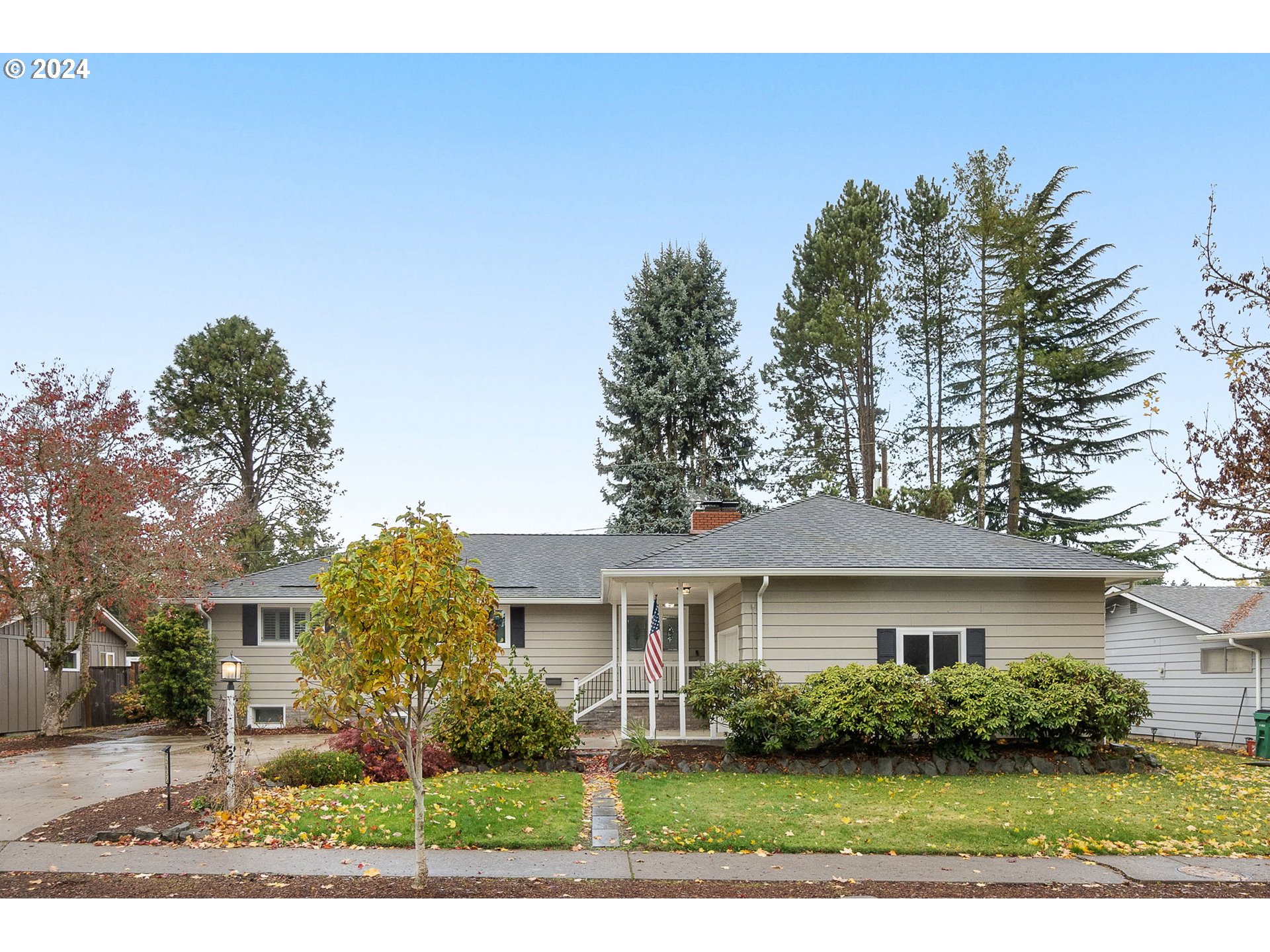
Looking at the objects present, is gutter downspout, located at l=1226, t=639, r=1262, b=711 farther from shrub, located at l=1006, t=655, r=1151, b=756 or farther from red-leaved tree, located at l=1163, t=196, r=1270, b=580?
red-leaved tree, located at l=1163, t=196, r=1270, b=580

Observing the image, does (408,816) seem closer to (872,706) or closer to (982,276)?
(872,706)

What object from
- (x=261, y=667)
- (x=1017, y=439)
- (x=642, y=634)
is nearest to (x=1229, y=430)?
(x=642, y=634)

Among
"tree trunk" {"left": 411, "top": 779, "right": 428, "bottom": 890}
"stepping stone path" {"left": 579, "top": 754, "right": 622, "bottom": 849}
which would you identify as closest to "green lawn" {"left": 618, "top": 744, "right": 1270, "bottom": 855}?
"stepping stone path" {"left": 579, "top": 754, "right": 622, "bottom": 849}

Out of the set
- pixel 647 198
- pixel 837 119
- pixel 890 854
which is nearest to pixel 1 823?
pixel 890 854

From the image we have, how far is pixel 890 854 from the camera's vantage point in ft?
29.1

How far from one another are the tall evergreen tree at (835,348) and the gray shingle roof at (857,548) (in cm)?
1594

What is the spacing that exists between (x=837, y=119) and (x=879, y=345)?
14.5 meters

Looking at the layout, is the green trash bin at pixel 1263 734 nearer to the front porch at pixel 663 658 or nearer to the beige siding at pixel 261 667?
the front porch at pixel 663 658

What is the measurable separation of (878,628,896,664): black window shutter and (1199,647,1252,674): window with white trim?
26.8 ft

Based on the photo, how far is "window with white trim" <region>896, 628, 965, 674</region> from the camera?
52.0 feet

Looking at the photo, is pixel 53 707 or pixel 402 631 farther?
pixel 53 707

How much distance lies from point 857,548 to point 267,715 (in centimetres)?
1395

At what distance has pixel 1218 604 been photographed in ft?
70.0

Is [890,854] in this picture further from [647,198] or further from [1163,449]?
[647,198]
